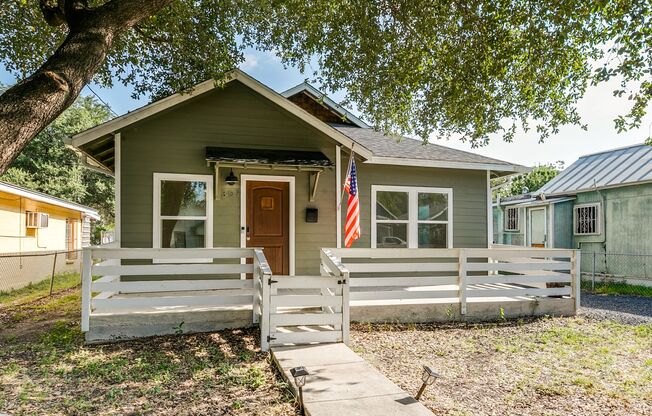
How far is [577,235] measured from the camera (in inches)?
566

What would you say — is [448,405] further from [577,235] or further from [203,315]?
[577,235]

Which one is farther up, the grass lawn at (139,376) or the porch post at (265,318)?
the porch post at (265,318)

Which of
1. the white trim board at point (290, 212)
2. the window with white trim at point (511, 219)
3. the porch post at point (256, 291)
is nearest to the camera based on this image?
the porch post at point (256, 291)

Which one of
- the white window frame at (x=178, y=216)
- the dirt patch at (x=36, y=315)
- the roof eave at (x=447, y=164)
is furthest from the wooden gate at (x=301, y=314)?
the dirt patch at (x=36, y=315)

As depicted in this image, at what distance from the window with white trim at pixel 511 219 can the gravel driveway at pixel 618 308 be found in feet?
24.0

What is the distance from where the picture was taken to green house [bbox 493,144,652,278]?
1205cm

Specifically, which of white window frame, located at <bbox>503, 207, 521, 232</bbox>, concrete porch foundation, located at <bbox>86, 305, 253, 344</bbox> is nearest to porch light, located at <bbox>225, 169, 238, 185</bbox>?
concrete porch foundation, located at <bbox>86, 305, 253, 344</bbox>

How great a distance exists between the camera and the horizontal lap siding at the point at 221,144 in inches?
275

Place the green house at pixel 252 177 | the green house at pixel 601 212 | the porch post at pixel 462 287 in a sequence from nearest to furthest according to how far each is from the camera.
→ 1. the porch post at pixel 462 287
2. the green house at pixel 252 177
3. the green house at pixel 601 212

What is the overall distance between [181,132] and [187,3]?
7.26ft

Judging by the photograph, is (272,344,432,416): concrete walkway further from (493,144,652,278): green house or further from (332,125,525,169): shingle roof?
(493,144,652,278): green house

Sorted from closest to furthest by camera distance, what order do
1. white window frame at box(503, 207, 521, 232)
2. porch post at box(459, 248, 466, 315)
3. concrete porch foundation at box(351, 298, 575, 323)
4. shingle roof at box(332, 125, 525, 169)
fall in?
concrete porch foundation at box(351, 298, 575, 323) → porch post at box(459, 248, 466, 315) → shingle roof at box(332, 125, 525, 169) → white window frame at box(503, 207, 521, 232)

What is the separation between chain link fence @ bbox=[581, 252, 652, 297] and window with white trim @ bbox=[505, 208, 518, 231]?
169 inches

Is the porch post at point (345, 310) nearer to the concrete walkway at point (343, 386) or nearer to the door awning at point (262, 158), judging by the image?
the concrete walkway at point (343, 386)
